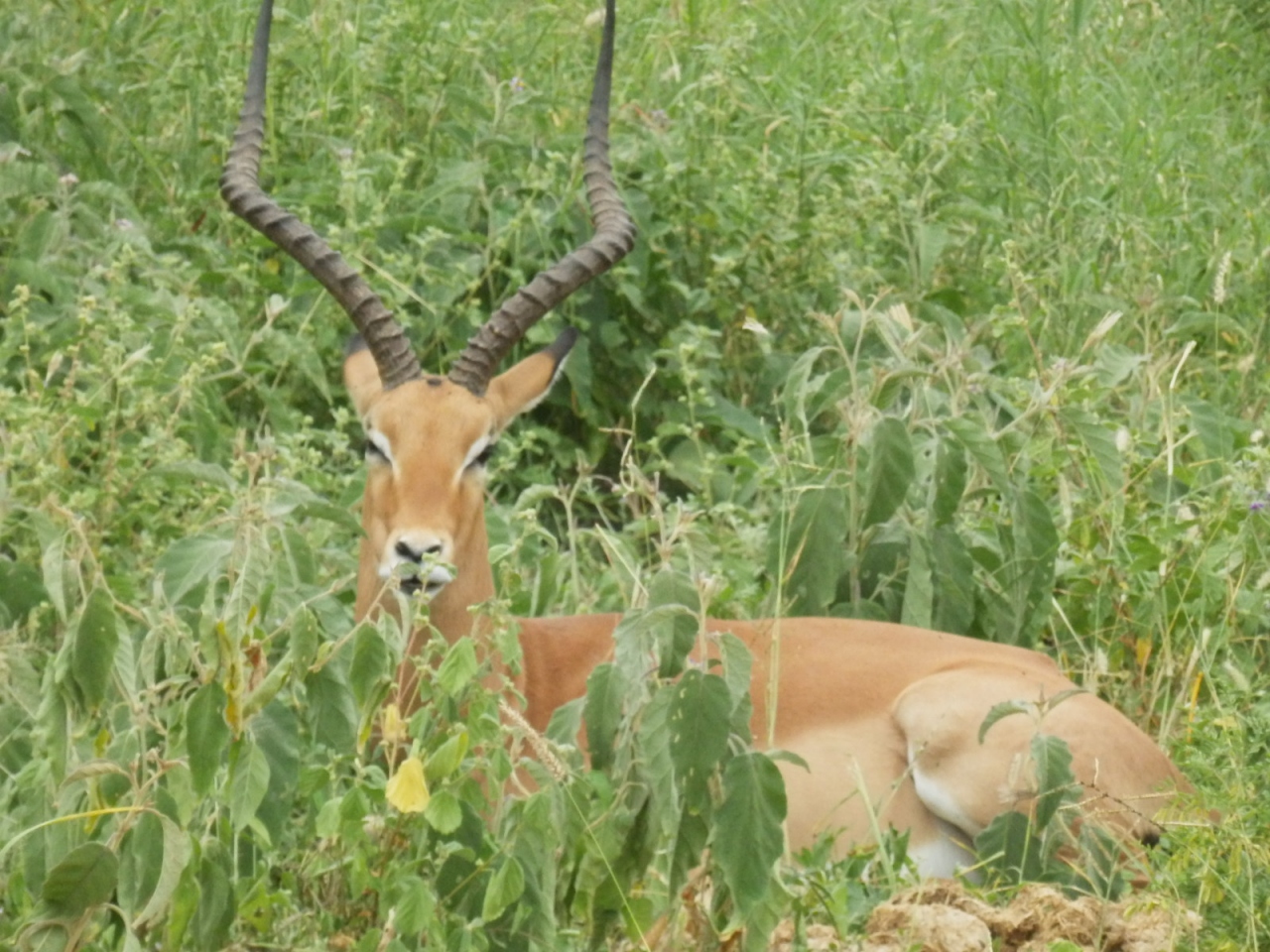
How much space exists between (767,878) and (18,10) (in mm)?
4580

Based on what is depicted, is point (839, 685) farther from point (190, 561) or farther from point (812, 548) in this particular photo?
point (190, 561)

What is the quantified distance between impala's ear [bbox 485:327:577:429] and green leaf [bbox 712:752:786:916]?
2.03 meters

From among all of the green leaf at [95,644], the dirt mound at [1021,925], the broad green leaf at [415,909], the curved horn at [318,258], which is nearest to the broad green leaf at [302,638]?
the green leaf at [95,644]

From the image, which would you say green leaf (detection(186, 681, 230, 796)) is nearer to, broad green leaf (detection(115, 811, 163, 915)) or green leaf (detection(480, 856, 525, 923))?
broad green leaf (detection(115, 811, 163, 915))

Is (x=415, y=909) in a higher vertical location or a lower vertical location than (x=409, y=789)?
lower

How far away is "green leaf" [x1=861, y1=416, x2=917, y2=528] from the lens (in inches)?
189

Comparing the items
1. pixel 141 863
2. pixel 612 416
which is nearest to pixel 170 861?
pixel 141 863

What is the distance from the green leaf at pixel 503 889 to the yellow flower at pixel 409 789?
143mm

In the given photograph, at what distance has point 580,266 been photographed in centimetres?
518

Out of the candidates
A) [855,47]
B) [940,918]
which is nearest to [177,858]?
[940,918]

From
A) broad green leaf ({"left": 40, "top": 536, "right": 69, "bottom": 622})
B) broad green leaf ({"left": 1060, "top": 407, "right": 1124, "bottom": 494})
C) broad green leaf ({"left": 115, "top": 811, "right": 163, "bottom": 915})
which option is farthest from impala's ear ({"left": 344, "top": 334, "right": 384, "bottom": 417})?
broad green leaf ({"left": 115, "top": 811, "right": 163, "bottom": 915})

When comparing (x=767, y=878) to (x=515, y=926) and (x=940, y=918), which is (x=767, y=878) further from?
(x=940, y=918)

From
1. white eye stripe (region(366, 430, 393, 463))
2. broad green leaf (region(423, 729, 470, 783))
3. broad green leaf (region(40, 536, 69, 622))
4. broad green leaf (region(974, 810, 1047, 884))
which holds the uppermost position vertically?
white eye stripe (region(366, 430, 393, 463))

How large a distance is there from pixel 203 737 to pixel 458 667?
0.40 metres
